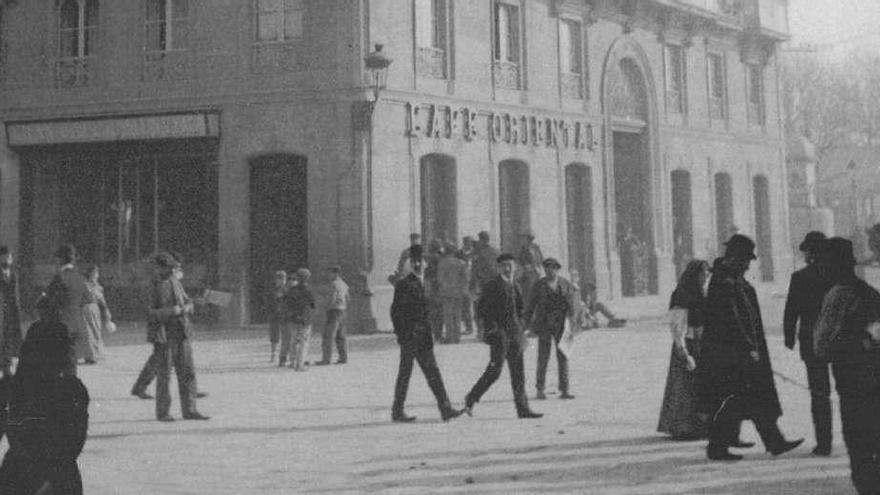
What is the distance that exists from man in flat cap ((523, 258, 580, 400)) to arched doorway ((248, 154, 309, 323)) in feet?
32.6

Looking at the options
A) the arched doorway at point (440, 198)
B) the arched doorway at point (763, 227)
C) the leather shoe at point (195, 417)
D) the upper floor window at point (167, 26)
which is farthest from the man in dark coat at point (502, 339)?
the arched doorway at point (763, 227)

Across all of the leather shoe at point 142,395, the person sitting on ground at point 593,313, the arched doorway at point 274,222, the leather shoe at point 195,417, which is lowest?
the leather shoe at point 195,417

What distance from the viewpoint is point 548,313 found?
36.7 feet

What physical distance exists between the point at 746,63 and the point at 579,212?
9945 mm

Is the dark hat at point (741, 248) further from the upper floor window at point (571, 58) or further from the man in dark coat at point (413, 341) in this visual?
the upper floor window at point (571, 58)

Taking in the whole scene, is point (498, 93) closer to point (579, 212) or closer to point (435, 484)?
point (579, 212)

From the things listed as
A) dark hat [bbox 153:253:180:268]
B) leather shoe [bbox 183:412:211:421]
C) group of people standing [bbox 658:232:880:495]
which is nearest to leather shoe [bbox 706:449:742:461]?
group of people standing [bbox 658:232:880:495]

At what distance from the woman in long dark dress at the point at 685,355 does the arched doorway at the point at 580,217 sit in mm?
17438

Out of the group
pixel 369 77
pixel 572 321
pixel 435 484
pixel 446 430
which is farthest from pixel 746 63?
pixel 435 484

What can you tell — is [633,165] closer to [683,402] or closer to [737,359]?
[683,402]

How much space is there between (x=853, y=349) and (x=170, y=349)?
6.09m

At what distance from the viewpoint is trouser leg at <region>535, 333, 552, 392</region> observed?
1103cm

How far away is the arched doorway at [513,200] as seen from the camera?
2367 cm

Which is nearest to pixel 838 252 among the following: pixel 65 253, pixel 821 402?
pixel 821 402
